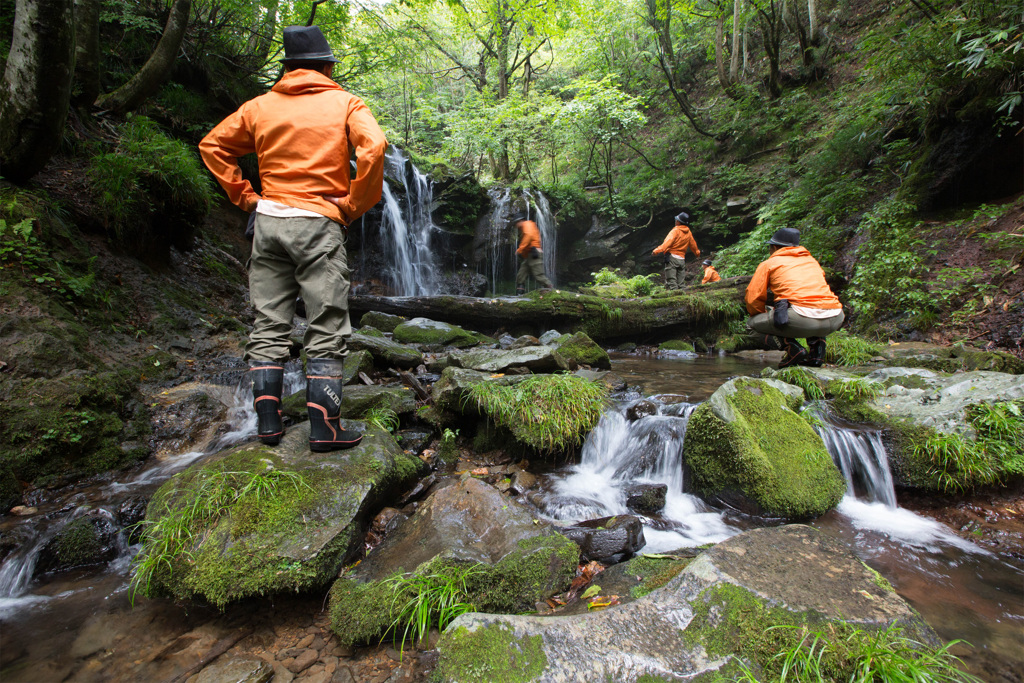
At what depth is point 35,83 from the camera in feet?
14.4

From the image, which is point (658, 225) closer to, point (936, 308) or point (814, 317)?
point (936, 308)

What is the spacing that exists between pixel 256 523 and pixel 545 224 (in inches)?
599

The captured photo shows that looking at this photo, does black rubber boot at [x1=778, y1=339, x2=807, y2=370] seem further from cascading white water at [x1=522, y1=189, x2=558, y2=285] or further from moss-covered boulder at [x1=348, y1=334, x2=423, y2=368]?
cascading white water at [x1=522, y1=189, x2=558, y2=285]

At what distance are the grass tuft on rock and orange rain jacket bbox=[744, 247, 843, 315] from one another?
3.24 m

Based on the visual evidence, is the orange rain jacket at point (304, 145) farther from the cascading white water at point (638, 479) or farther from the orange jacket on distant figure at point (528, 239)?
the orange jacket on distant figure at point (528, 239)

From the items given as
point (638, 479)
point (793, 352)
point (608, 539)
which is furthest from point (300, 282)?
point (793, 352)

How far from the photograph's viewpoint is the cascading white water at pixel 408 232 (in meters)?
→ 13.7

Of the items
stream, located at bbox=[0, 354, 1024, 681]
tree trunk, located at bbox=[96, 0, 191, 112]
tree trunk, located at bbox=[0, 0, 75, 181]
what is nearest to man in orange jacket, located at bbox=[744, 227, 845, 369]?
stream, located at bbox=[0, 354, 1024, 681]

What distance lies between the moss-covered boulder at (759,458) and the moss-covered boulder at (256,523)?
2.57 meters

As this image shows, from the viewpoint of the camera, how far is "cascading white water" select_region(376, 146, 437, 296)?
45.0 ft

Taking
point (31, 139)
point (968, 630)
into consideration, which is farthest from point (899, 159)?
point (31, 139)

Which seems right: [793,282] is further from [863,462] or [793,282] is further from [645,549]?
[645,549]

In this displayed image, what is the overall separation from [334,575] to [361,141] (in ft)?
8.91

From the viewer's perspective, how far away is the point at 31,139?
466 centimetres
